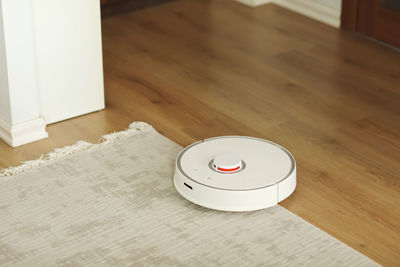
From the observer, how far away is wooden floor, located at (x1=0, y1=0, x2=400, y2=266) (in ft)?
8.11

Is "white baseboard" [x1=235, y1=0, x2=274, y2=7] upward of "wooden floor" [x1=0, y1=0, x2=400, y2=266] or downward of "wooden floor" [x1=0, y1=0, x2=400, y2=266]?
upward

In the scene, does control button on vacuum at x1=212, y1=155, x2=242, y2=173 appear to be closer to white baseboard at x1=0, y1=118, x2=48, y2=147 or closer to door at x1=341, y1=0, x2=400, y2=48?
white baseboard at x1=0, y1=118, x2=48, y2=147

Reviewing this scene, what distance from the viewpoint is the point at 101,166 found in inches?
104

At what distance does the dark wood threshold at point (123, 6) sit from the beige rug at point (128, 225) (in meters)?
1.55

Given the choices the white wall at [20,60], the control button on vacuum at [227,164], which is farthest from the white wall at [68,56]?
the control button on vacuum at [227,164]

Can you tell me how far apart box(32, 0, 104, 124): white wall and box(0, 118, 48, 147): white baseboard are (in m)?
0.09

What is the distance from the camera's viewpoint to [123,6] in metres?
4.14

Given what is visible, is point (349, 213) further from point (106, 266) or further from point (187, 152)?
point (106, 266)

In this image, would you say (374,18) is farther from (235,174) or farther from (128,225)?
(128,225)

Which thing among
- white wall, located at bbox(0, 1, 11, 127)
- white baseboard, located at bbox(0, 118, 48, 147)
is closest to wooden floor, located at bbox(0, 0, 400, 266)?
white baseboard, located at bbox(0, 118, 48, 147)

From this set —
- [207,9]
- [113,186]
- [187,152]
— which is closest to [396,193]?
[187,152]

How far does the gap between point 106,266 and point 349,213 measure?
0.81 m

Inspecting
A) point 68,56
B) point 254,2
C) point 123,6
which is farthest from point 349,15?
point 68,56

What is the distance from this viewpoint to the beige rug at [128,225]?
7.12 ft
